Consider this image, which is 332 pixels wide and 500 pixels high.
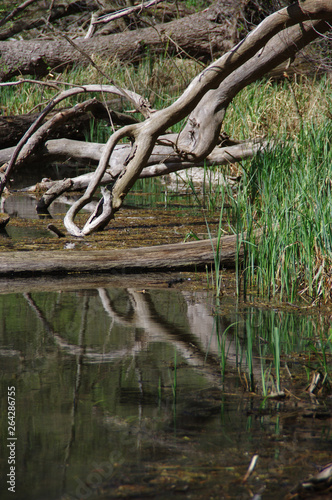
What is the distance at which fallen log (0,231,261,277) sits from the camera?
404 centimetres

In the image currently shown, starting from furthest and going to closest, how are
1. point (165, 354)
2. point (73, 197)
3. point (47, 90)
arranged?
point (47, 90), point (73, 197), point (165, 354)

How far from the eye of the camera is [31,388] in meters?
2.30

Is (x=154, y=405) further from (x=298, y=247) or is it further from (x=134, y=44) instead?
(x=134, y=44)

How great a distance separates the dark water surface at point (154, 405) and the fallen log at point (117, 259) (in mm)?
667

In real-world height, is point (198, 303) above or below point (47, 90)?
below

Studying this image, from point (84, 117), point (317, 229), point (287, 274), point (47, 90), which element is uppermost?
point (47, 90)

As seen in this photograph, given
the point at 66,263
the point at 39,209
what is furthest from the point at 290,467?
the point at 39,209

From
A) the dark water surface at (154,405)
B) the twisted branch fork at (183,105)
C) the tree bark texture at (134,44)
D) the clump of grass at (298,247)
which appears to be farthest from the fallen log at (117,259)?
the tree bark texture at (134,44)

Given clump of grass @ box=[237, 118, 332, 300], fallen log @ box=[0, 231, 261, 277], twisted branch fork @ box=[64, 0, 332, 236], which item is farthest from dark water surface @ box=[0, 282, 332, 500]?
twisted branch fork @ box=[64, 0, 332, 236]

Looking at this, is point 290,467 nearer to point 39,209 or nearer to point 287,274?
point 287,274

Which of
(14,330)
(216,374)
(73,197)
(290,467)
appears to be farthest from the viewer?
(73,197)

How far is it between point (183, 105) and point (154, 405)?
361 centimetres

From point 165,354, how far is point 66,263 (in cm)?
162

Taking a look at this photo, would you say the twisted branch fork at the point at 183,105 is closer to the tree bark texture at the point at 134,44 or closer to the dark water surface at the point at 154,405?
the dark water surface at the point at 154,405
